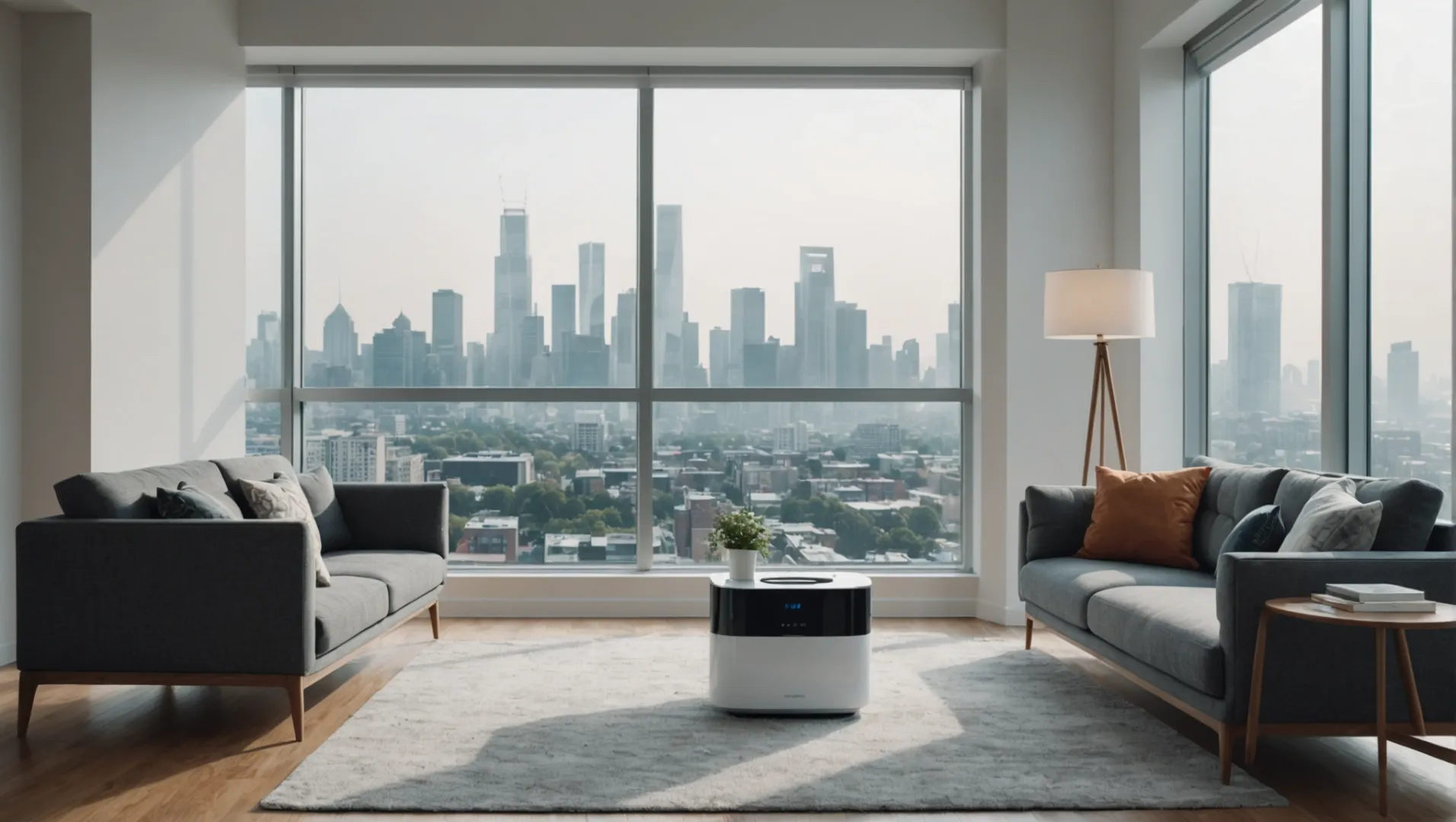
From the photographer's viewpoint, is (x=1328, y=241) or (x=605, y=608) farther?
(x=605, y=608)

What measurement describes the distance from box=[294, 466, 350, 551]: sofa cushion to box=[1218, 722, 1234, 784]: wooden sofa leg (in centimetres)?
366

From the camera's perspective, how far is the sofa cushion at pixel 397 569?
453 centimetres

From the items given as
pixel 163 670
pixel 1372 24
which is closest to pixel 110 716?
pixel 163 670

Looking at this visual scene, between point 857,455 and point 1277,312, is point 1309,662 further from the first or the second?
point 857,455

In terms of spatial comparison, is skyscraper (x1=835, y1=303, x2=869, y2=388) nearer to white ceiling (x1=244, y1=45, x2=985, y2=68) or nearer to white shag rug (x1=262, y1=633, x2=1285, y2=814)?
white ceiling (x1=244, y1=45, x2=985, y2=68)

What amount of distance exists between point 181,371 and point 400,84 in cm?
193

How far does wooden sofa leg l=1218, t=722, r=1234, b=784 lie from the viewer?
10.7 ft

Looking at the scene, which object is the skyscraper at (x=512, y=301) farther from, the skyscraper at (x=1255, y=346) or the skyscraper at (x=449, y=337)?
the skyscraper at (x=1255, y=346)

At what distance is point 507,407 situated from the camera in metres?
6.30

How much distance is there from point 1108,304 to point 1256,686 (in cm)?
228

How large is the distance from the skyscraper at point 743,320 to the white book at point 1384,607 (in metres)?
3.66

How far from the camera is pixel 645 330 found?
246 inches

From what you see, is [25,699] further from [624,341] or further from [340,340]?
[624,341]

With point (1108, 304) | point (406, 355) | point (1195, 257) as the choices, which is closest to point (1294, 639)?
point (1108, 304)
